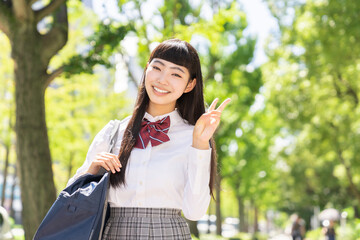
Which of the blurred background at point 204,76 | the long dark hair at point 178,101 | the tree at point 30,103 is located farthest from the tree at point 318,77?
the long dark hair at point 178,101

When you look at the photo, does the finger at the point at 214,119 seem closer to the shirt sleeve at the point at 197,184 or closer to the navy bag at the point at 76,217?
the shirt sleeve at the point at 197,184

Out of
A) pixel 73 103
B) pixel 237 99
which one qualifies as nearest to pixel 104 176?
pixel 237 99

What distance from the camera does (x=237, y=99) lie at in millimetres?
15500

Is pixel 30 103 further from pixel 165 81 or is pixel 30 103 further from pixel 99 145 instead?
pixel 165 81

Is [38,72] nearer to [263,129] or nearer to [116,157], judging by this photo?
[116,157]

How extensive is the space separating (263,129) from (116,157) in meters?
20.2

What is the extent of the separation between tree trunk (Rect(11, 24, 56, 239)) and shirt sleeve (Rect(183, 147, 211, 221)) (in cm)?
448

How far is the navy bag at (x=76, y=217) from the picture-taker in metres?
1.95

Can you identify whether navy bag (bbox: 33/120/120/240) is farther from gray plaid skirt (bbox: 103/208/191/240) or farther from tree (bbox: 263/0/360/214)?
tree (bbox: 263/0/360/214)

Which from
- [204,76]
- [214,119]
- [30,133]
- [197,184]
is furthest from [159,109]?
[204,76]

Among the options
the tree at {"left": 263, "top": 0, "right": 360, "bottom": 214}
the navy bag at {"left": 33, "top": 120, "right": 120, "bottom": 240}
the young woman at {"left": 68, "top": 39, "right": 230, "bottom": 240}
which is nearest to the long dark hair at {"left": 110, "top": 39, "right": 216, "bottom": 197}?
the young woman at {"left": 68, "top": 39, "right": 230, "bottom": 240}

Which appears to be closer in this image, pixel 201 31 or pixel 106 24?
pixel 106 24

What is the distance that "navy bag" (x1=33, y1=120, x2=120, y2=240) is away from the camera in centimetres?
195

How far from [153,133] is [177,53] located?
426 millimetres
